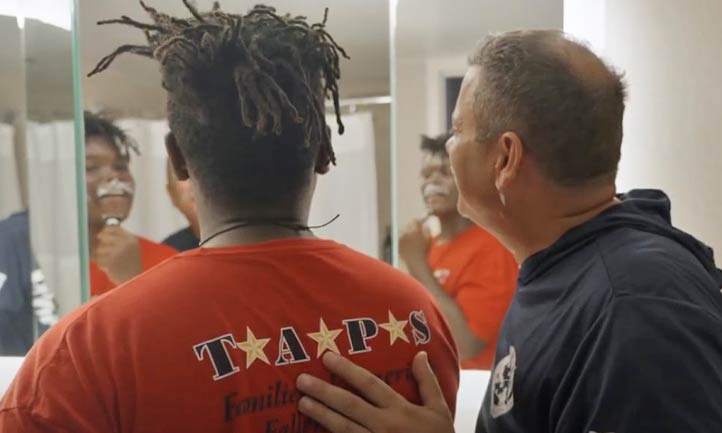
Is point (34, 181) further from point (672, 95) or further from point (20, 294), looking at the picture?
point (672, 95)

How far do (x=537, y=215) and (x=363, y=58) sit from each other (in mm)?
671

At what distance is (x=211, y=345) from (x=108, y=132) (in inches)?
→ 39.7

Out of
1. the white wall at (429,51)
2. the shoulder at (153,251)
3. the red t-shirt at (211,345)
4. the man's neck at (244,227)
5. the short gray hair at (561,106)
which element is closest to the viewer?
the red t-shirt at (211,345)

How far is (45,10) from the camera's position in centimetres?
152

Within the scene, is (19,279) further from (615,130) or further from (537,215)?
(615,130)

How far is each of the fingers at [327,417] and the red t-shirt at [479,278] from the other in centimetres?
76

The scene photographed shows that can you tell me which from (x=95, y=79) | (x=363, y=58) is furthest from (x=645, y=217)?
(x=95, y=79)

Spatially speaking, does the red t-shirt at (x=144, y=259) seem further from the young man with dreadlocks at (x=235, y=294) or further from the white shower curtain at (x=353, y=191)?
the young man with dreadlocks at (x=235, y=294)

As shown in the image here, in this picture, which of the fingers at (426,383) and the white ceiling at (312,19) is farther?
the white ceiling at (312,19)

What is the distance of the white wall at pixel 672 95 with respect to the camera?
4.13 ft

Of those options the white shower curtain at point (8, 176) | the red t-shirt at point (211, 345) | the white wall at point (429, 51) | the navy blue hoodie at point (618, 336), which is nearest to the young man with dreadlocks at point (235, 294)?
the red t-shirt at point (211, 345)

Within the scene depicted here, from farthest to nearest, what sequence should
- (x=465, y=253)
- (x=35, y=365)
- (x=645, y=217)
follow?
(x=465, y=253) → (x=645, y=217) → (x=35, y=365)

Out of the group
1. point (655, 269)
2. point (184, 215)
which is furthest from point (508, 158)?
point (184, 215)

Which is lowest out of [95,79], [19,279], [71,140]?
[19,279]
